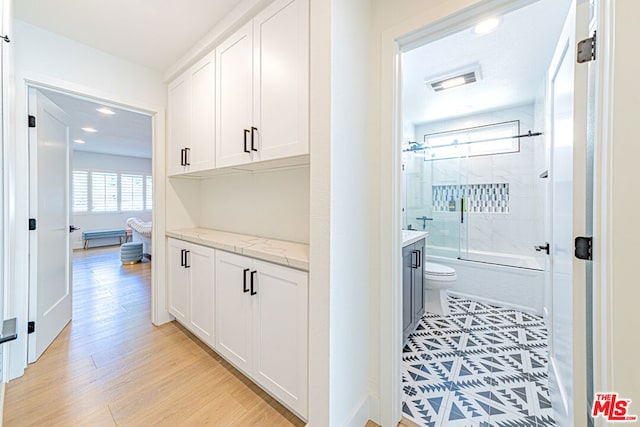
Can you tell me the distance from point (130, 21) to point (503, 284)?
14.1ft

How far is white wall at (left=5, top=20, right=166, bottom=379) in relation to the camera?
1.72 meters

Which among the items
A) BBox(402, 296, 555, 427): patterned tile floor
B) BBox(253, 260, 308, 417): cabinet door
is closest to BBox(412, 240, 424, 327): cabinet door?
BBox(402, 296, 555, 427): patterned tile floor

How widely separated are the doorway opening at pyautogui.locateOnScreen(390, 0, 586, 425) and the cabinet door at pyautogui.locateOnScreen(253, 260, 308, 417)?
0.65 metres

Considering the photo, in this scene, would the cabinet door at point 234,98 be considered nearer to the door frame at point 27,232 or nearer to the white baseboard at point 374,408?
the door frame at point 27,232

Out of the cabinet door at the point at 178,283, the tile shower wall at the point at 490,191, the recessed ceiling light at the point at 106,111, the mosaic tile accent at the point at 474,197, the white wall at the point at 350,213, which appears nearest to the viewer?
the white wall at the point at 350,213

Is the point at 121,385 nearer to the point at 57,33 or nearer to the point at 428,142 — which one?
the point at 57,33

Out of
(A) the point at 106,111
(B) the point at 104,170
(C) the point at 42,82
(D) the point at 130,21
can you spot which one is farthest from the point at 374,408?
(B) the point at 104,170

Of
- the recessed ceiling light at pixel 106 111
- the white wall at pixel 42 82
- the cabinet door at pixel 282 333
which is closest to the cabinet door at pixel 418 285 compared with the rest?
the cabinet door at pixel 282 333

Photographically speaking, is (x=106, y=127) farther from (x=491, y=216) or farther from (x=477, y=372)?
(x=491, y=216)

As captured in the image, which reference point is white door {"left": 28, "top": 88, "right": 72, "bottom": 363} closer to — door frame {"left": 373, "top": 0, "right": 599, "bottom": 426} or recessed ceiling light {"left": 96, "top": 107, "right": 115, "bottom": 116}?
recessed ceiling light {"left": 96, "top": 107, "right": 115, "bottom": 116}

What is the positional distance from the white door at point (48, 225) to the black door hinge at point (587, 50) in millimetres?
3321

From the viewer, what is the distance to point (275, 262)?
1.38 m

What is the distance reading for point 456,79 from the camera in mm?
2600

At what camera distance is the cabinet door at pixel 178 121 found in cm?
220
